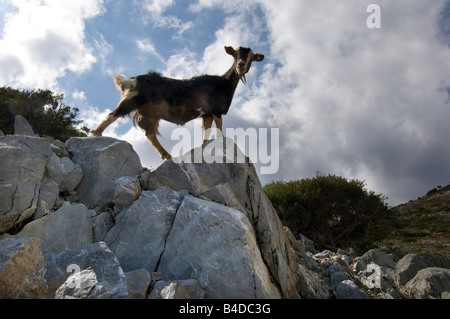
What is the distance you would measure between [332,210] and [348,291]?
53.7 ft

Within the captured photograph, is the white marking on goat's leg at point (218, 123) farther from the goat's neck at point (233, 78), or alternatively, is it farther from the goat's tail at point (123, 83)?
the goat's tail at point (123, 83)

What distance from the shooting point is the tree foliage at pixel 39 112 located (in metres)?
15.9

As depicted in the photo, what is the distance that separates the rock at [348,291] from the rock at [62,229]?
4.88 metres

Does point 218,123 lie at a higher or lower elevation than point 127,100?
lower

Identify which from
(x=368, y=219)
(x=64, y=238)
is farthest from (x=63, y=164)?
(x=368, y=219)

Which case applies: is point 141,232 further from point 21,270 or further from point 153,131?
point 153,131

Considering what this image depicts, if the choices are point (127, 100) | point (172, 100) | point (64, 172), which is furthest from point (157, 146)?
point (64, 172)

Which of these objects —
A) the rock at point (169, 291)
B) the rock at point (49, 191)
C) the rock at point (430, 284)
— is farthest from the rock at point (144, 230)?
the rock at point (430, 284)

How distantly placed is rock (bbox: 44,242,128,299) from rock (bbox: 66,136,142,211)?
192 cm

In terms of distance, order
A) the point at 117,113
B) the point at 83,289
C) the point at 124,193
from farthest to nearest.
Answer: the point at 117,113 < the point at 124,193 < the point at 83,289

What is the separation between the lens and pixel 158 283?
394 cm

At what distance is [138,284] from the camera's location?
3916 millimetres

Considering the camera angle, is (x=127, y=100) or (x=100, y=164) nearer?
(x=100, y=164)

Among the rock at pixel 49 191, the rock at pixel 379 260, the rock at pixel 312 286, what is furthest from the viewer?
the rock at pixel 379 260
